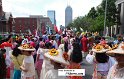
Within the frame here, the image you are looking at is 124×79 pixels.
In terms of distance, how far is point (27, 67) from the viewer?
9.23m

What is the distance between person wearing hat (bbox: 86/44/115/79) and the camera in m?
8.35

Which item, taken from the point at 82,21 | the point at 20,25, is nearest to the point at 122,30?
the point at 82,21

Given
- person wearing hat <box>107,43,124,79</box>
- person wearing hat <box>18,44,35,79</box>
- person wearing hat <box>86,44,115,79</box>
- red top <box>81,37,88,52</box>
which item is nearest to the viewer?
person wearing hat <box>107,43,124,79</box>

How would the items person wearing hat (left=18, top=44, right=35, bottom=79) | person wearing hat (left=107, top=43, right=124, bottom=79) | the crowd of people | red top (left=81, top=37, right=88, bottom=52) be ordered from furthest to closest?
red top (left=81, top=37, right=88, bottom=52)
person wearing hat (left=18, top=44, right=35, bottom=79)
the crowd of people
person wearing hat (left=107, top=43, right=124, bottom=79)

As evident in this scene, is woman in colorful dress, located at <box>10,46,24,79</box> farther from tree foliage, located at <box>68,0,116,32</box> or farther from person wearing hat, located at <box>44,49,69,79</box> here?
tree foliage, located at <box>68,0,116,32</box>

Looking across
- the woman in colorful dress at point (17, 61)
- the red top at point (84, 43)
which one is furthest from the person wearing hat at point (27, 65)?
the red top at point (84, 43)

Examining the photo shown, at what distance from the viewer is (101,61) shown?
28.2 feet

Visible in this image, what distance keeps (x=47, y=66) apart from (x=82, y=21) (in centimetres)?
8933

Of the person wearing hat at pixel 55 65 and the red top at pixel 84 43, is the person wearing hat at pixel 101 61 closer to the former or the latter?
the person wearing hat at pixel 55 65

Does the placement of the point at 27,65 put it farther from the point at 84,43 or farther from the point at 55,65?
the point at 84,43

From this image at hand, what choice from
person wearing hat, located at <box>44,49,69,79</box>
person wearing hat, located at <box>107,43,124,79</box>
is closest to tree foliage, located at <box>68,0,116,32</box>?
person wearing hat, located at <box>44,49,69,79</box>

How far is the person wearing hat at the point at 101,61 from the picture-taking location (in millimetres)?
8352

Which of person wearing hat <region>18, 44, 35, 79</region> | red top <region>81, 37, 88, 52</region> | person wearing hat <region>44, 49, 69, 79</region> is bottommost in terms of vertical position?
red top <region>81, 37, 88, 52</region>

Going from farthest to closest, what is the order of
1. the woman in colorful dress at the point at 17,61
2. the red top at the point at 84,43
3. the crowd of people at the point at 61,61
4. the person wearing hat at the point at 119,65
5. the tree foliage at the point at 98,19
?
the tree foliage at the point at 98,19 → the red top at the point at 84,43 → the woman in colorful dress at the point at 17,61 → the crowd of people at the point at 61,61 → the person wearing hat at the point at 119,65
